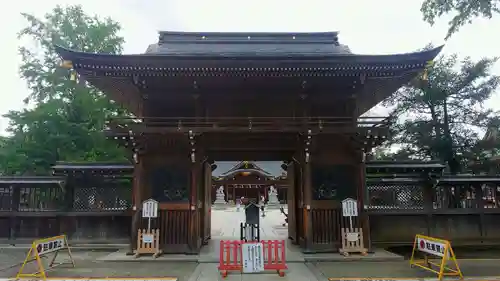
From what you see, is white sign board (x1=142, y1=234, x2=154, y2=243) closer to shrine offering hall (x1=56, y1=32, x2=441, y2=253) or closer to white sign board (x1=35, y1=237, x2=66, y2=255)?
shrine offering hall (x1=56, y1=32, x2=441, y2=253)

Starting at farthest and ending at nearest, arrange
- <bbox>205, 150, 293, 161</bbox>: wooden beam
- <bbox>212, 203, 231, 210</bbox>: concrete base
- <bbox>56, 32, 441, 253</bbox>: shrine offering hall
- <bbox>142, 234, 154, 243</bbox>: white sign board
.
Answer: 1. <bbox>212, 203, 231, 210</bbox>: concrete base
2. <bbox>205, 150, 293, 161</bbox>: wooden beam
3. <bbox>56, 32, 441, 253</bbox>: shrine offering hall
4. <bbox>142, 234, 154, 243</bbox>: white sign board

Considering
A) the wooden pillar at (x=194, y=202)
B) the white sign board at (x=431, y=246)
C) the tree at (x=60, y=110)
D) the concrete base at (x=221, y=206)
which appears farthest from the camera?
the concrete base at (x=221, y=206)

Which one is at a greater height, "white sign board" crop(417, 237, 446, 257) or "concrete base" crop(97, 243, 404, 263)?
"white sign board" crop(417, 237, 446, 257)

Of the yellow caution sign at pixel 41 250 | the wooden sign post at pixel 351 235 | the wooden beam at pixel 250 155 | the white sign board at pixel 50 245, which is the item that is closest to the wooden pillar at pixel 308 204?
the wooden sign post at pixel 351 235

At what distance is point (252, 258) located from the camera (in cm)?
795

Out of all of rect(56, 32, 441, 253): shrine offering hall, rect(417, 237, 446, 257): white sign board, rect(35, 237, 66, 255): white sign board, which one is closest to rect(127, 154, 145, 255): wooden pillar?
rect(56, 32, 441, 253): shrine offering hall

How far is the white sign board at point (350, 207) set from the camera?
10.4 m

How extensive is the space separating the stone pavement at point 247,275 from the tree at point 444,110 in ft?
53.6

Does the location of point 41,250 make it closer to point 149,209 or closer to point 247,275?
A: point 149,209

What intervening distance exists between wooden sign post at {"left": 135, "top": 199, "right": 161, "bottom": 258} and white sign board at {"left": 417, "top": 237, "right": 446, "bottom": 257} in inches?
321

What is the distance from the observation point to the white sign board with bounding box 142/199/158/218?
10.3 m

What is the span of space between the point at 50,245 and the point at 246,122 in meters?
7.27

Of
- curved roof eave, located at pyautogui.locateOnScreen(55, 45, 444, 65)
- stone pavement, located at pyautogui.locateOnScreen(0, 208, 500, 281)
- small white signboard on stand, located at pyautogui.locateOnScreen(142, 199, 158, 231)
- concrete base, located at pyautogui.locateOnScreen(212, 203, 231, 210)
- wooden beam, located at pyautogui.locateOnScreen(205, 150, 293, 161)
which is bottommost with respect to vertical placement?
concrete base, located at pyautogui.locateOnScreen(212, 203, 231, 210)

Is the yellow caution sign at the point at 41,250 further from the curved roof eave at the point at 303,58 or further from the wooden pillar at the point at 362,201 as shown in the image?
the wooden pillar at the point at 362,201
